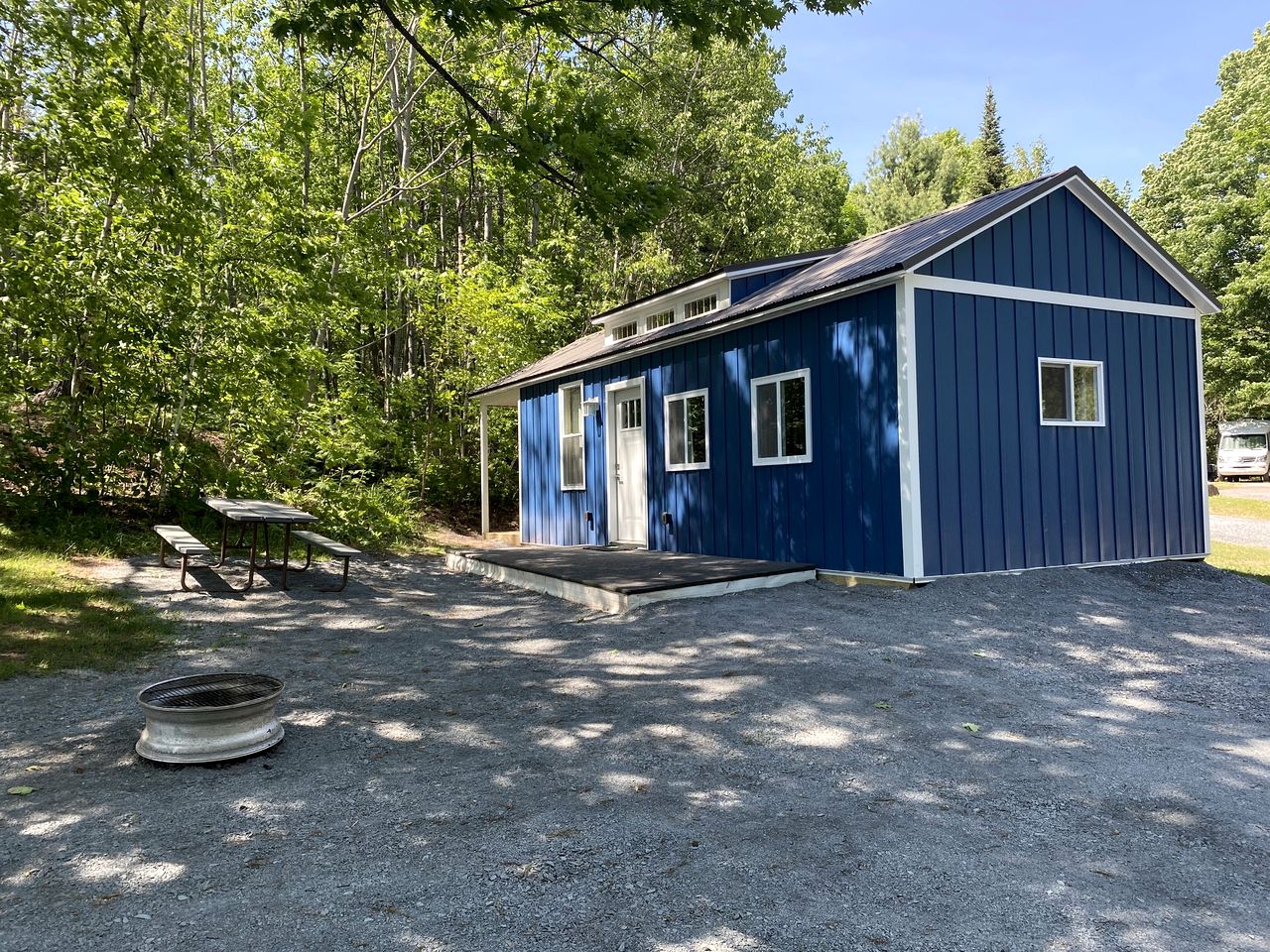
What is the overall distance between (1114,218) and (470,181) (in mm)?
17802

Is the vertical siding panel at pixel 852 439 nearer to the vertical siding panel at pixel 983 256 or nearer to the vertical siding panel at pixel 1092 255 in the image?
the vertical siding panel at pixel 983 256

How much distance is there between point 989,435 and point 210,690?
24.1 ft

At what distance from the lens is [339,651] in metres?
6.58

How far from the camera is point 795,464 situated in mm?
9297

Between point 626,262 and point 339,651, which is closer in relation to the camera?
point 339,651

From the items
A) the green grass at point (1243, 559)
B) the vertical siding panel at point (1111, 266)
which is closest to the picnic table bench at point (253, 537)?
the vertical siding panel at point (1111, 266)

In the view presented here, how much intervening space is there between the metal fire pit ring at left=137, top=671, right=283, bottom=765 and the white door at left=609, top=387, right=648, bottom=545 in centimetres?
818

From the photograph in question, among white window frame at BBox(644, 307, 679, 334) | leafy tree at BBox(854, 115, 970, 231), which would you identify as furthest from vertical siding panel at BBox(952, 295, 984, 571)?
leafy tree at BBox(854, 115, 970, 231)

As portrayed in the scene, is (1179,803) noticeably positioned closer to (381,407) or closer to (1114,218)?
(1114,218)

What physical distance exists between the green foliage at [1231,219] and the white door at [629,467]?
26.6 m

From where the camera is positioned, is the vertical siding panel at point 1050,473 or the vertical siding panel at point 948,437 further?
the vertical siding panel at point 1050,473

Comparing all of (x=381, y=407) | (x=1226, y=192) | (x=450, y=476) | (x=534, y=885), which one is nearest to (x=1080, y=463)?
(x=534, y=885)

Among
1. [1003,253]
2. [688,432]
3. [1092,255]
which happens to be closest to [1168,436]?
[1092,255]

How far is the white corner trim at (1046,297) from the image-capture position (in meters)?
8.20
